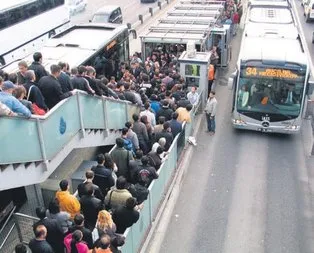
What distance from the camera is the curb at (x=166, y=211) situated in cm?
984

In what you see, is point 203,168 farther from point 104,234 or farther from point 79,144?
point 104,234

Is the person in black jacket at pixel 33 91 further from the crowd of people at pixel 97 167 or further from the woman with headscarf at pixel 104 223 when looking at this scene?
the woman with headscarf at pixel 104 223

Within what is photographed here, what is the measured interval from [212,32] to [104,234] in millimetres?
14882

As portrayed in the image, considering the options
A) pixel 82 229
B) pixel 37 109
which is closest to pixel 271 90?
pixel 37 109

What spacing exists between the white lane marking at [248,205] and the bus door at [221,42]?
7470mm

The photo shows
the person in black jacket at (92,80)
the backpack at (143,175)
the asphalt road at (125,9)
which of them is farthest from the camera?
the asphalt road at (125,9)

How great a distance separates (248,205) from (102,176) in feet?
15.5

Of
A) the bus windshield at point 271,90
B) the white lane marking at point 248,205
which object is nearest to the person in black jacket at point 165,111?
the white lane marking at point 248,205

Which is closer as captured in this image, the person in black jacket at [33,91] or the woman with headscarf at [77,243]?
the woman with headscarf at [77,243]

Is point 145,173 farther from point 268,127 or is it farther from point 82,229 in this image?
point 268,127

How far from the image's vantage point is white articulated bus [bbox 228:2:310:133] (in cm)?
1382

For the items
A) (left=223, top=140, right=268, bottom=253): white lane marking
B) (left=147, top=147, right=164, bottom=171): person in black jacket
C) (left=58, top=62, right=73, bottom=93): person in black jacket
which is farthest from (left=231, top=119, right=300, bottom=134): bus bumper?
(left=58, top=62, right=73, bottom=93): person in black jacket

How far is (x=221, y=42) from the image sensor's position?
20.4 meters

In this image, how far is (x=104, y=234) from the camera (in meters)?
7.05
